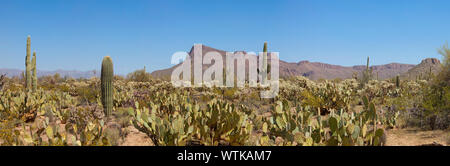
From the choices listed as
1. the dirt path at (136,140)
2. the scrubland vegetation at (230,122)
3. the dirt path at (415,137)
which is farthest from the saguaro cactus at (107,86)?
the dirt path at (415,137)

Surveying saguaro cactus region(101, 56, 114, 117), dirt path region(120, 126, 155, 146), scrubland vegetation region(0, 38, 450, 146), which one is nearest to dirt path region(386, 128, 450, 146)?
scrubland vegetation region(0, 38, 450, 146)

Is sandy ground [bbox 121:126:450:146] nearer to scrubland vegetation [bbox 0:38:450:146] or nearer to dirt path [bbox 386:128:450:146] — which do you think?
dirt path [bbox 386:128:450:146]

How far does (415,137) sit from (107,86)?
9120 mm

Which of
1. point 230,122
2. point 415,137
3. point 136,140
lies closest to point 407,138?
point 415,137

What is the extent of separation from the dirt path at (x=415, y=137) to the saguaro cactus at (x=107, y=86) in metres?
8.32

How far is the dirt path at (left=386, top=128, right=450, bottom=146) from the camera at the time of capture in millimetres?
5629

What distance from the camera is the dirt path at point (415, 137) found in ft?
18.5

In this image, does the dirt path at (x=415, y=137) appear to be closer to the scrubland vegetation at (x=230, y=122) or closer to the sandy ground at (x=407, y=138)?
the sandy ground at (x=407, y=138)

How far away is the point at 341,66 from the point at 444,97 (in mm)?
159069

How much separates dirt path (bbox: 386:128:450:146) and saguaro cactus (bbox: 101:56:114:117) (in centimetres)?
832

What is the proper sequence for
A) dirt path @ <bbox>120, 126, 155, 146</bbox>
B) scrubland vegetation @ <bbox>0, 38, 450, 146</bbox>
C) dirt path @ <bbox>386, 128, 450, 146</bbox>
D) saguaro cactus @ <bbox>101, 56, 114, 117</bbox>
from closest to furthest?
scrubland vegetation @ <bbox>0, 38, 450, 146</bbox> < dirt path @ <bbox>386, 128, 450, 146</bbox> < dirt path @ <bbox>120, 126, 155, 146</bbox> < saguaro cactus @ <bbox>101, 56, 114, 117</bbox>
